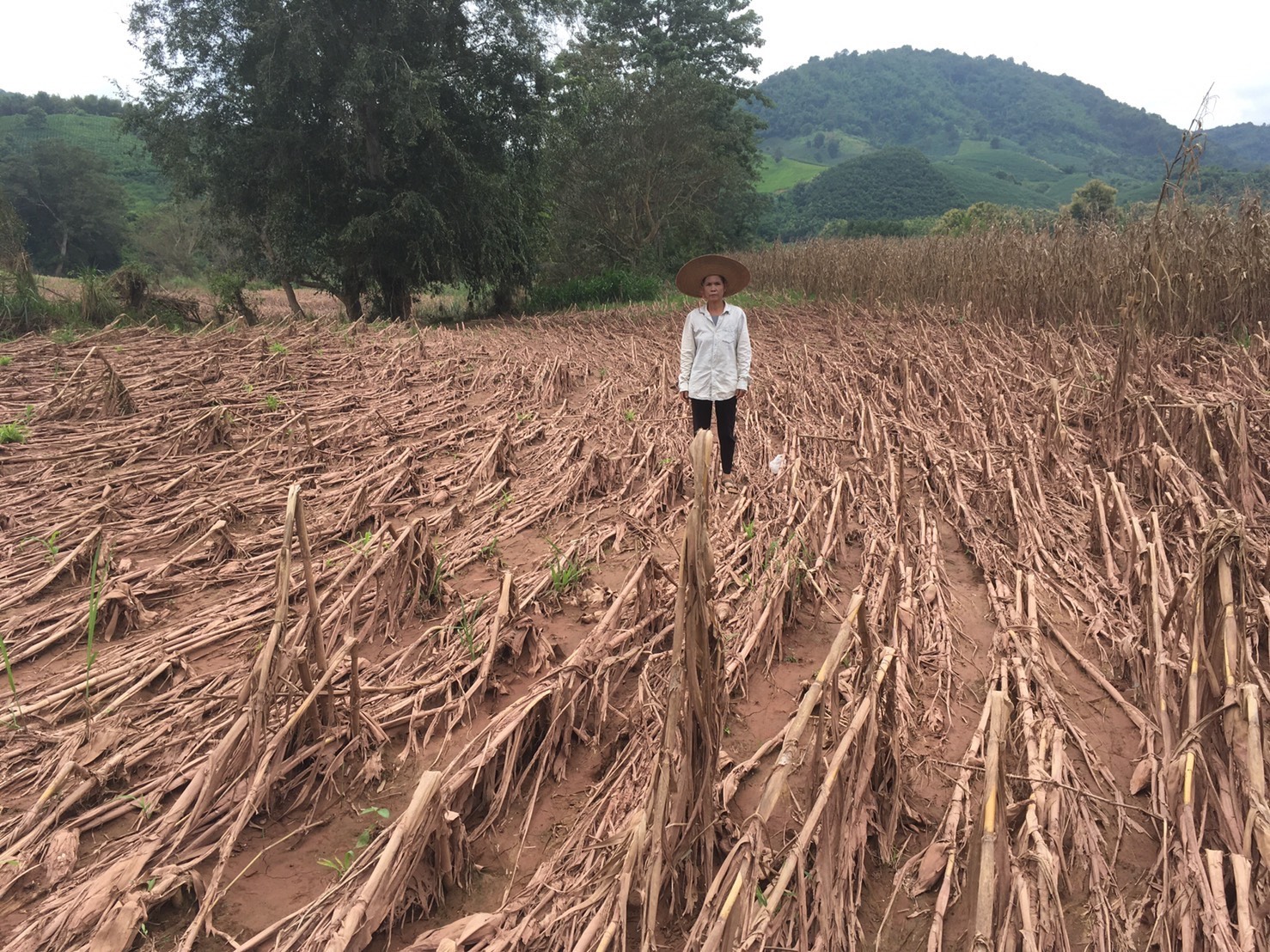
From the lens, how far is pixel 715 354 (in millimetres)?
4918

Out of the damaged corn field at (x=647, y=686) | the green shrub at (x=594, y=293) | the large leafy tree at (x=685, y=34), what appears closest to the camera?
the damaged corn field at (x=647, y=686)

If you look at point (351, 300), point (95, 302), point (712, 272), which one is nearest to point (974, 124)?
point (351, 300)

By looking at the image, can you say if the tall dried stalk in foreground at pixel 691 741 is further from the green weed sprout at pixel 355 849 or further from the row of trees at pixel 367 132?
the row of trees at pixel 367 132

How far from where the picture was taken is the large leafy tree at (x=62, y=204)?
38.3 m

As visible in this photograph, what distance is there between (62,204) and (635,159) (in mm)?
36369

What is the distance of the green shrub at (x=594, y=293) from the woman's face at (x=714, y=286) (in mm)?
16799

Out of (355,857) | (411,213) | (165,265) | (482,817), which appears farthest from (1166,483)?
(165,265)

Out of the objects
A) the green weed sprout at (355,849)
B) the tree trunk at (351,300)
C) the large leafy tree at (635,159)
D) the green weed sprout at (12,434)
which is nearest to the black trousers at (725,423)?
the green weed sprout at (355,849)

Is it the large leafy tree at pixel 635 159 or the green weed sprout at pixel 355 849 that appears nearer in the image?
the green weed sprout at pixel 355 849

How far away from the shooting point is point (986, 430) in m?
5.50

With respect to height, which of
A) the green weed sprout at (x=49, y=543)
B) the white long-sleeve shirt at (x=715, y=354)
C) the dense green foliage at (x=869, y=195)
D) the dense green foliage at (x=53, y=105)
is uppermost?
the dense green foliage at (x=53, y=105)

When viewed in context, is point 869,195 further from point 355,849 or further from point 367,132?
point 355,849

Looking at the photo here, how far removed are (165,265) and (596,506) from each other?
150 feet

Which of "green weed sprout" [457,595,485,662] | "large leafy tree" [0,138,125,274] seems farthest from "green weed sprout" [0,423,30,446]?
"large leafy tree" [0,138,125,274]
